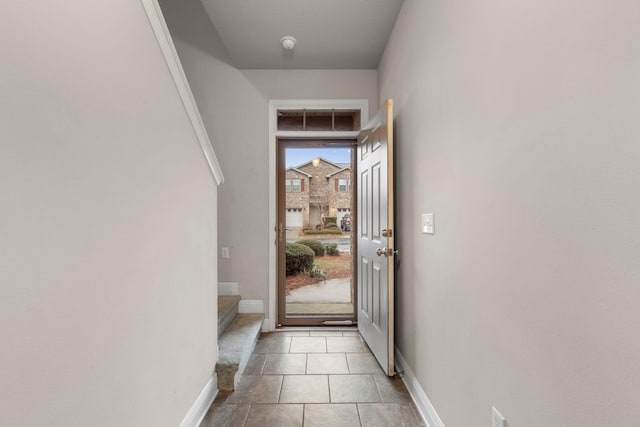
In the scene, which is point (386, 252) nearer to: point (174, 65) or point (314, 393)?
point (314, 393)

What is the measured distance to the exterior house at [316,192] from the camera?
11.1ft

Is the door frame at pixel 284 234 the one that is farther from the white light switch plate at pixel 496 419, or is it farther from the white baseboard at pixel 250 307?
Result: the white light switch plate at pixel 496 419

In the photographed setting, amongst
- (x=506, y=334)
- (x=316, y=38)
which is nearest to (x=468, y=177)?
(x=506, y=334)

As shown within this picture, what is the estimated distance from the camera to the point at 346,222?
341cm

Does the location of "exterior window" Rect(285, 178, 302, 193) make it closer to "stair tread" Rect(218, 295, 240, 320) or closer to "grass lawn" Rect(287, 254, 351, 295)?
"grass lawn" Rect(287, 254, 351, 295)

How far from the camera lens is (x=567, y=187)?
2.63 ft

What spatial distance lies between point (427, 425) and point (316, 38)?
119 inches

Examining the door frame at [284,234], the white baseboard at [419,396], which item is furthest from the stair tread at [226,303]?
the white baseboard at [419,396]

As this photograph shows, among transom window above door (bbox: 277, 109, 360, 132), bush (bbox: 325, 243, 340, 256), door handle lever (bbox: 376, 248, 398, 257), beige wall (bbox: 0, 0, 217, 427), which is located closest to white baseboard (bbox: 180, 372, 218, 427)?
beige wall (bbox: 0, 0, 217, 427)

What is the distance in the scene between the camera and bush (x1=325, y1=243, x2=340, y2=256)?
137 inches

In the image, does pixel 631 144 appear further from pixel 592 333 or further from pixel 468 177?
pixel 468 177

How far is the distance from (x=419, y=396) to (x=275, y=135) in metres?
2.65

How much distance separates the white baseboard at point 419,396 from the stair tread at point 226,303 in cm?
152

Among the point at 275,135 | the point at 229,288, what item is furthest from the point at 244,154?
the point at 229,288
